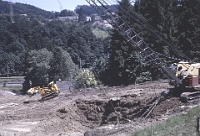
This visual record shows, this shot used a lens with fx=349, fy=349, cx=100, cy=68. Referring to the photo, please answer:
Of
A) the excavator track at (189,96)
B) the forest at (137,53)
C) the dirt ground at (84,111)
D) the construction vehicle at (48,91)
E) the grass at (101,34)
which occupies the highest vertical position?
the grass at (101,34)

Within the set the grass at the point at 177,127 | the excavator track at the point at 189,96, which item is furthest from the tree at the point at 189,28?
the grass at the point at 177,127

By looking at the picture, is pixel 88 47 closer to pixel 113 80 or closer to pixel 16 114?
pixel 113 80

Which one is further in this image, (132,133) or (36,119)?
(36,119)

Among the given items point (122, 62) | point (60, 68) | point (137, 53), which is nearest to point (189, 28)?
point (137, 53)

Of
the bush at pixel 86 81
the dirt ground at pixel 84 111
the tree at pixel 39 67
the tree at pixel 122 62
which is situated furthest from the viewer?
the tree at pixel 39 67

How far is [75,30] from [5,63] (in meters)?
27.4

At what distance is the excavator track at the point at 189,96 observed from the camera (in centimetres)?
2146

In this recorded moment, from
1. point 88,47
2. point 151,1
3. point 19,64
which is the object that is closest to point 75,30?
point 88,47

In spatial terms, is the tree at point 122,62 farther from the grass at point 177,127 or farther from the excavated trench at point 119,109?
the grass at point 177,127

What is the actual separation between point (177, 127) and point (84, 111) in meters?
11.2

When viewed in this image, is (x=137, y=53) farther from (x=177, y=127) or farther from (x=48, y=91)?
(x=177, y=127)

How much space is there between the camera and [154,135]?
639 inches

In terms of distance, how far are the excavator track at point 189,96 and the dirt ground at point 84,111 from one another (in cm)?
39

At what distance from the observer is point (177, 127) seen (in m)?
16.7
